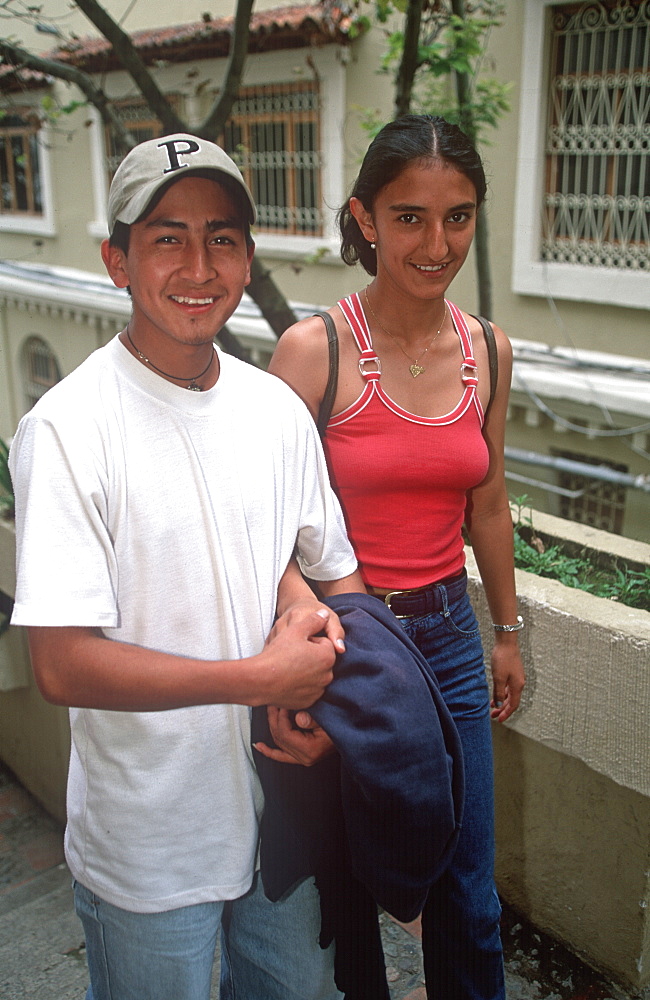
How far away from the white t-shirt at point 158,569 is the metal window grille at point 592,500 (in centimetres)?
638

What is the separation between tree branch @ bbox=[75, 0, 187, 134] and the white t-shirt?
3.00 meters

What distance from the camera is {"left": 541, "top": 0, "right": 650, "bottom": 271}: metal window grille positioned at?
6.85 meters

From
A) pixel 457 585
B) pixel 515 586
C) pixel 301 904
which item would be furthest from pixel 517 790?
pixel 301 904

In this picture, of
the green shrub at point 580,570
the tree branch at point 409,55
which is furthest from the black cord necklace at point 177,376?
the tree branch at point 409,55

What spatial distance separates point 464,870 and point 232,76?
3.61 meters

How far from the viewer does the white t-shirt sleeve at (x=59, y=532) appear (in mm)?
1437

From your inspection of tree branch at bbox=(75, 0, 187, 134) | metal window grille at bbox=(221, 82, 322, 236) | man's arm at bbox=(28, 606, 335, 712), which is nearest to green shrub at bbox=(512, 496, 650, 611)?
man's arm at bbox=(28, 606, 335, 712)

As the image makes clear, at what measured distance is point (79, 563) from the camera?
57.2 inches

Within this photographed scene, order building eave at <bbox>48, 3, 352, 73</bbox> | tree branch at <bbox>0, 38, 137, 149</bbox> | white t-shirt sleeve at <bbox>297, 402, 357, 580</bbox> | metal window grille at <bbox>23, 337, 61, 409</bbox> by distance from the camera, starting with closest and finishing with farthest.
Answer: white t-shirt sleeve at <bbox>297, 402, 357, 580</bbox> → tree branch at <bbox>0, 38, 137, 149</bbox> → building eave at <bbox>48, 3, 352, 73</bbox> → metal window grille at <bbox>23, 337, 61, 409</bbox>

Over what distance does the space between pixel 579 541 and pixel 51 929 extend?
2.19m

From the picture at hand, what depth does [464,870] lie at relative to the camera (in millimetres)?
2043

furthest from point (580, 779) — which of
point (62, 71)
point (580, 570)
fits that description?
point (62, 71)

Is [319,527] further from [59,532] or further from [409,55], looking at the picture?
[409,55]

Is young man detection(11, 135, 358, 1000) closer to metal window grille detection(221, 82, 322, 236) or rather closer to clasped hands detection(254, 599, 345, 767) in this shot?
clasped hands detection(254, 599, 345, 767)
